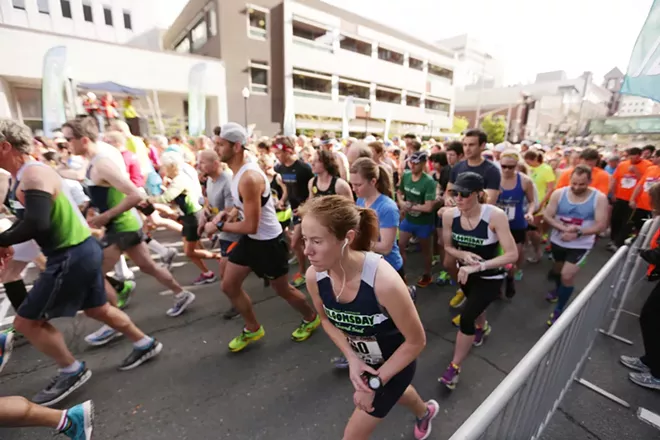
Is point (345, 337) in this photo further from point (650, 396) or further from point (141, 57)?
point (141, 57)

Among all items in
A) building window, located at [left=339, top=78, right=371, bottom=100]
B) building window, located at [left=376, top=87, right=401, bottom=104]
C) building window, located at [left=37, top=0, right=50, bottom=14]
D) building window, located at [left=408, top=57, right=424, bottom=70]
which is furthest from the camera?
building window, located at [left=408, top=57, right=424, bottom=70]

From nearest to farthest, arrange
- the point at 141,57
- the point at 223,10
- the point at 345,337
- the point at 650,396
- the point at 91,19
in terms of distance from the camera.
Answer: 1. the point at 345,337
2. the point at 650,396
3. the point at 141,57
4. the point at 223,10
5. the point at 91,19

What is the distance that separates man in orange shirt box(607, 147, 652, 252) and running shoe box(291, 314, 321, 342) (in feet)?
20.1

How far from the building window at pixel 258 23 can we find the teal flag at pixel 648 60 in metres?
28.9

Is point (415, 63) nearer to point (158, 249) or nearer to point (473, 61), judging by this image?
point (158, 249)

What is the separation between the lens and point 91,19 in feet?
95.7

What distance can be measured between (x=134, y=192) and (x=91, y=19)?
37.4 m

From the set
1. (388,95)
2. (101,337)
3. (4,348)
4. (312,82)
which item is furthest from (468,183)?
(388,95)

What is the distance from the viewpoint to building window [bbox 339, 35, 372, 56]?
3362cm

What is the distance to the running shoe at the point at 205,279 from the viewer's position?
488cm

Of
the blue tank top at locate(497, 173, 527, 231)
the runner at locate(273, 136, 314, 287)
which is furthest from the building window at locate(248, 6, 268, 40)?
the blue tank top at locate(497, 173, 527, 231)

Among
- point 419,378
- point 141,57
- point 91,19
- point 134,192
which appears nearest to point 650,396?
point 419,378

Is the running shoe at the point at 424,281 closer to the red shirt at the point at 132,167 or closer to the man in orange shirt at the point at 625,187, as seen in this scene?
the man in orange shirt at the point at 625,187

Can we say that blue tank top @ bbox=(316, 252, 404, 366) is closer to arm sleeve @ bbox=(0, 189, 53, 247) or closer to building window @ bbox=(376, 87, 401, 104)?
arm sleeve @ bbox=(0, 189, 53, 247)
